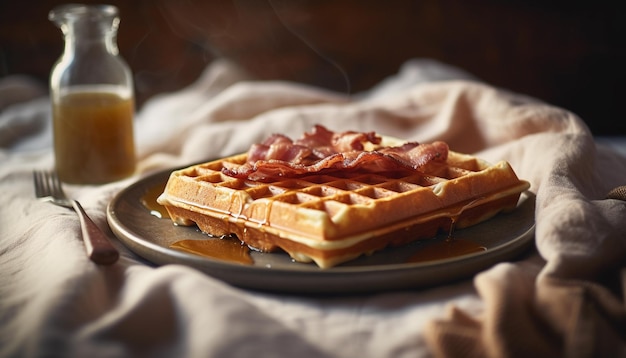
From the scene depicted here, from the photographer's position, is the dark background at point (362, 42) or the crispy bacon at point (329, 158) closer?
the crispy bacon at point (329, 158)

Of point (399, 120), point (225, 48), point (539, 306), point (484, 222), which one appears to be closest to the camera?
point (539, 306)

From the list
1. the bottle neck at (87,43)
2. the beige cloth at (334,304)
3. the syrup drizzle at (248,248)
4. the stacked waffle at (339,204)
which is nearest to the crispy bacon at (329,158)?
the stacked waffle at (339,204)

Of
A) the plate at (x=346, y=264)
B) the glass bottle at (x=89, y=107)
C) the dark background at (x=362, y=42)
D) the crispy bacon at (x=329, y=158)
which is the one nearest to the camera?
the plate at (x=346, y=264)

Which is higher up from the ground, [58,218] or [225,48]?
[58,218]

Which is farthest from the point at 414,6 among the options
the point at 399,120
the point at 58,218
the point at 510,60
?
the point at 58,218

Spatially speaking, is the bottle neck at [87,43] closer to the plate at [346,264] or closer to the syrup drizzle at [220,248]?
the plate at [346,264]

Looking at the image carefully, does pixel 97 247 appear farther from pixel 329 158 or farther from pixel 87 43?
pixel 87 43

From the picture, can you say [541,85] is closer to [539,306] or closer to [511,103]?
[511,103]
